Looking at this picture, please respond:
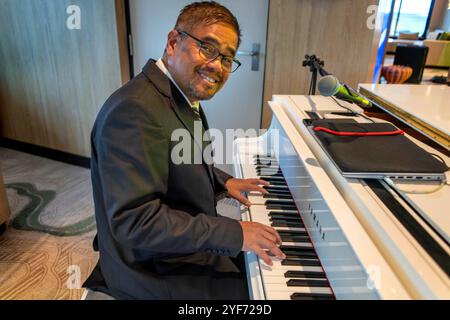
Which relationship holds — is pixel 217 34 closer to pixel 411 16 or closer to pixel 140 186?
pixel 140 186

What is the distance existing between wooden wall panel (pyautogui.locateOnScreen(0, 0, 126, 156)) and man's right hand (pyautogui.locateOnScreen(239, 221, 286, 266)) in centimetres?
226

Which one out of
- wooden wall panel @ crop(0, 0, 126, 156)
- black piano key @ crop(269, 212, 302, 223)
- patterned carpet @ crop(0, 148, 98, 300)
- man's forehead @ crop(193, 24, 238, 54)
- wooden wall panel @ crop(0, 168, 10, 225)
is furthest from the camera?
wooden wall panel @ crop(0, 0, 126, 156)

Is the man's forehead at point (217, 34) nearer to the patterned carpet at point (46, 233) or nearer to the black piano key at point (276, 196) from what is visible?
the black piano key at point (276, 196)

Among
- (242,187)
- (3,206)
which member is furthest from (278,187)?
(3,206)

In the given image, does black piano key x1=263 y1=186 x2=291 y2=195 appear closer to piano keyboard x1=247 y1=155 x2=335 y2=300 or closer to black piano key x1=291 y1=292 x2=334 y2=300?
piano keyboard x1=247 y1=155 x2=335 y2=300

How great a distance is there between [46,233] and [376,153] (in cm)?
220

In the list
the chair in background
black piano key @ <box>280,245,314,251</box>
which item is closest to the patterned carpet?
black piano key @ <box>280,245,314,251</box>

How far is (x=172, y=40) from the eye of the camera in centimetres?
106

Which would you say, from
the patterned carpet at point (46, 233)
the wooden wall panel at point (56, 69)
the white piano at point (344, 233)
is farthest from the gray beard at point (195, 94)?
the wooden wall panel at point (56, 69)

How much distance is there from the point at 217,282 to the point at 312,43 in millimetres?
2054

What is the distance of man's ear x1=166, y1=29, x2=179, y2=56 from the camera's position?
1043mm
